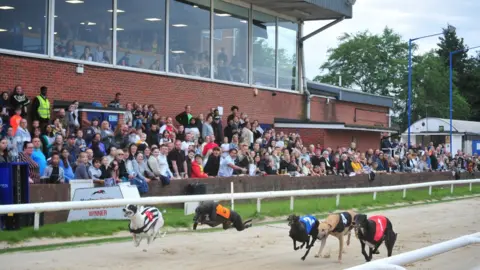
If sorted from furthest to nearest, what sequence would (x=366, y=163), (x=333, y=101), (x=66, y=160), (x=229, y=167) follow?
(x=333, y=101)
(x=366, y=163)
(x=229, y=167)
(x=66, y=160)

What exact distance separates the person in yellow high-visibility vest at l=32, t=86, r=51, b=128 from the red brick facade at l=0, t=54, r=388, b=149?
3.83 feet

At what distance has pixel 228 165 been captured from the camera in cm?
2275

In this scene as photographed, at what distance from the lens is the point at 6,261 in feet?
38.8

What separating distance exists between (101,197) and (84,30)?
27.2ft

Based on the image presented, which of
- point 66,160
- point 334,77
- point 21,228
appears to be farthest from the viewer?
point 334,77

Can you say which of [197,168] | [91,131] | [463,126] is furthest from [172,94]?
[463,126]

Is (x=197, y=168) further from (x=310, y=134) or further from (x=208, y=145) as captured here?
(x=310, y=134)

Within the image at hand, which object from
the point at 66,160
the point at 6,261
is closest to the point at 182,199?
the point at 66,160

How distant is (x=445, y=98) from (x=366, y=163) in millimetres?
61181

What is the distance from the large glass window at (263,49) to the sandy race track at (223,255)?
15.5m

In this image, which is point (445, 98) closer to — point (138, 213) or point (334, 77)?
point (334, 77)

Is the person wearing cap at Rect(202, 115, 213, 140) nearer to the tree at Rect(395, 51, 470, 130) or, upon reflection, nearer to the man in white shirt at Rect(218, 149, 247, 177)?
the man in white shirt at Rect(218, 149, 247, 177)

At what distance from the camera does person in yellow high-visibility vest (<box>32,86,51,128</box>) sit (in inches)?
787

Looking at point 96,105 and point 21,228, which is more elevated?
point 96,105
